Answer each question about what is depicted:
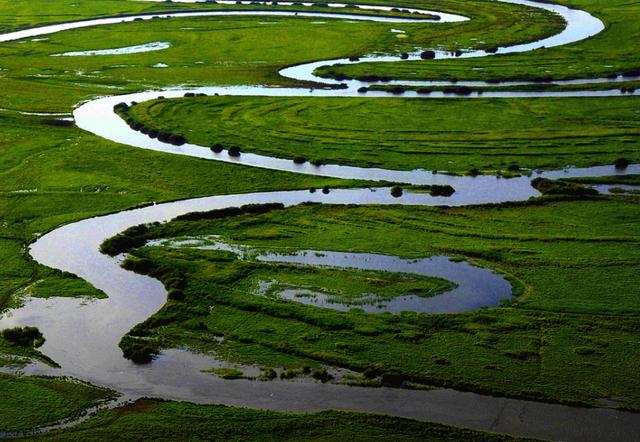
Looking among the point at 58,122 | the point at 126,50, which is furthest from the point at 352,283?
the point at 126,50

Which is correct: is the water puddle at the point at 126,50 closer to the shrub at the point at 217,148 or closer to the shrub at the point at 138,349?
the shrub at the point at 217,148

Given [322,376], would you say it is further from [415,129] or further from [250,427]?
[415,129]

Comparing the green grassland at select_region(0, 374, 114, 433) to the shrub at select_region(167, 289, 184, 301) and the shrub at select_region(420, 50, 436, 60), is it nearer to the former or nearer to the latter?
the shrub at select_region(167, 289, 184, 301)

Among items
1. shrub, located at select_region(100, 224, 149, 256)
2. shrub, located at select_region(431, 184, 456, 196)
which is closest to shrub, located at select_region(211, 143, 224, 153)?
shrub, located at select_region(100, 224, 149, 256)

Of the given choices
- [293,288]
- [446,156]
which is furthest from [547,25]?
[293,288]

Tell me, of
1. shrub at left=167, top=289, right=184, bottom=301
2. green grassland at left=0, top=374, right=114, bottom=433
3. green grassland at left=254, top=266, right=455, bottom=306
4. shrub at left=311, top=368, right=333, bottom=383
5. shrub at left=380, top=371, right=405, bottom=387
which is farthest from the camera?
green grassland at left=254, top=266, right=455, bottom=306

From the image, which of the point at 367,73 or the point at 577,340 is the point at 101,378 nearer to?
the point at 577,340
